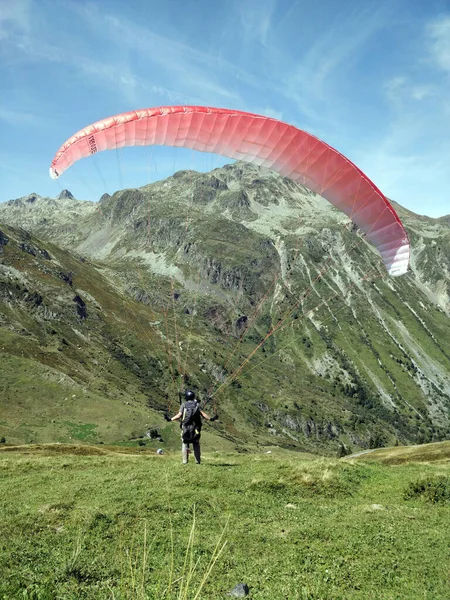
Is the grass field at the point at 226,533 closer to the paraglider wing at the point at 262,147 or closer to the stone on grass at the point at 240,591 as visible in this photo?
the stone on grass at the point at 240,591

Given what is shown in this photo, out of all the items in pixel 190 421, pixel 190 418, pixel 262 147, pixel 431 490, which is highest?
pixel 262 147

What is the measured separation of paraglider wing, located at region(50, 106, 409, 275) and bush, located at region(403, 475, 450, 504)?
379 inches

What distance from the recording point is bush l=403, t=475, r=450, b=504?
1291 centimetres

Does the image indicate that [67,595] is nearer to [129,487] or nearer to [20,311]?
[129,487]

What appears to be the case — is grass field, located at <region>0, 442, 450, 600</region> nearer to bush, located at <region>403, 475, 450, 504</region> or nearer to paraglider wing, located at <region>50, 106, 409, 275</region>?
bush, located at <region>403, 475, 450, 504</region>

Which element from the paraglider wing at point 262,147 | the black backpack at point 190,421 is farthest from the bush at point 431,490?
the paraglider wing at point 262,147

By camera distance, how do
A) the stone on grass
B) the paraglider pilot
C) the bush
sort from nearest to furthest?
the stone on grass < the bush < the paraglider pilot

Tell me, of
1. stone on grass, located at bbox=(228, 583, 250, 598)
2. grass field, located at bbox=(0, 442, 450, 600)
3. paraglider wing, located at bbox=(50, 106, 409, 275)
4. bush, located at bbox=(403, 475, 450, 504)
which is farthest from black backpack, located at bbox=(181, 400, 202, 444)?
paraglider wing, located at bbox=(50, 106, 409, 275)

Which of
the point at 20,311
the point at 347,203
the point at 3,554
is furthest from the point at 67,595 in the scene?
the point at 20,311

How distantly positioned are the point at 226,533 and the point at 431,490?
700 centimetres

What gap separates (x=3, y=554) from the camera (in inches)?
307

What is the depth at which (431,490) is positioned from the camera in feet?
43.0

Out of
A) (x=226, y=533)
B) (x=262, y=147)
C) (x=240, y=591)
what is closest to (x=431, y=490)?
(x=226, y=533)

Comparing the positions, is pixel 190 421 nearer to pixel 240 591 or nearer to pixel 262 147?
pixel 240 591
